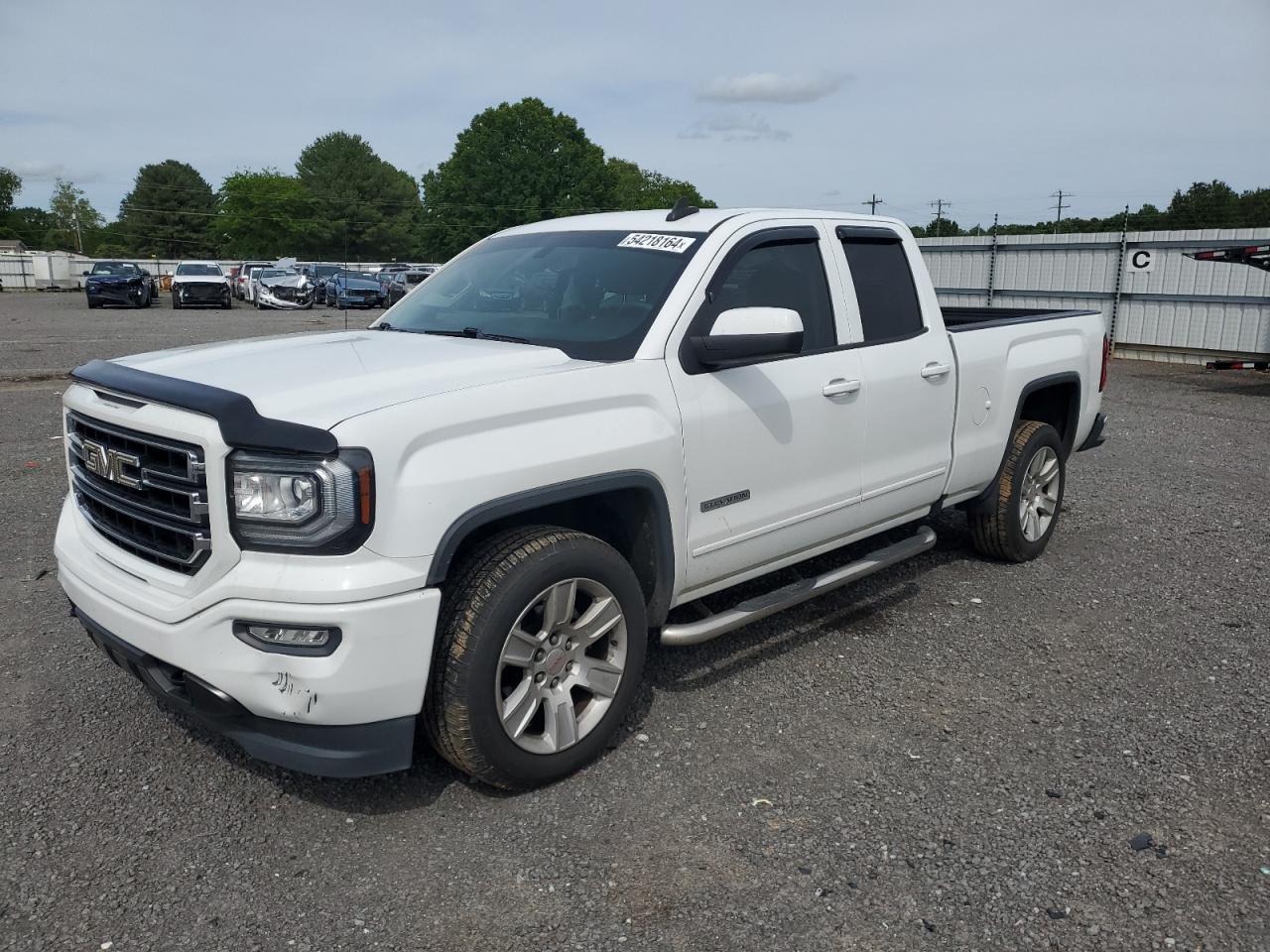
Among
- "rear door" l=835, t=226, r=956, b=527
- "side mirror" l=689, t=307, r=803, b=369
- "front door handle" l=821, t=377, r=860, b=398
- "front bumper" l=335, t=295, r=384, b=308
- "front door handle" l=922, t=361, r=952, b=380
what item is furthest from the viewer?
"front bumper" l=335, t=295, r=384, b=308

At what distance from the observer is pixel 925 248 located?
20.9 m

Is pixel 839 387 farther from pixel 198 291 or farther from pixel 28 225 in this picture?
pixel 28 225

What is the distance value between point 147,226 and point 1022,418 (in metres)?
120

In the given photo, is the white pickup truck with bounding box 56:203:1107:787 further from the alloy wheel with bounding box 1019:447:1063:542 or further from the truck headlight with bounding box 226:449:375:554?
the alloy wheel with bounding box 1019:447:1063:542

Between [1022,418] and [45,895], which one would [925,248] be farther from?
[45,895]

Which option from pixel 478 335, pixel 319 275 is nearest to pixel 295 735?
pixel 478 335

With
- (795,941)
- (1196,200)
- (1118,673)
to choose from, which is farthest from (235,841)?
(1196,200)

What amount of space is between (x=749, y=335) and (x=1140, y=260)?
52.9 ft

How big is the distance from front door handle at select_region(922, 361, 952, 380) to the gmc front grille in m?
3.22

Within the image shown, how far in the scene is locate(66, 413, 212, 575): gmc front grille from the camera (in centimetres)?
289

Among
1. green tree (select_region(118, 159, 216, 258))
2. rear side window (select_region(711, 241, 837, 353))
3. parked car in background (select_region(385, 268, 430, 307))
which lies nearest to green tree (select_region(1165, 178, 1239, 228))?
parked car in background (select_region(385, 268, 430, 307))

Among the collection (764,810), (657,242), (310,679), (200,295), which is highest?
(657,242)

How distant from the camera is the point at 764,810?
3309 millimetres

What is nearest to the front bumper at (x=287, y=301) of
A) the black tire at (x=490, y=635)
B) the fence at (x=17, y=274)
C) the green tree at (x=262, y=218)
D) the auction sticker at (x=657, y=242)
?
the fence at (x=17, y=274)
